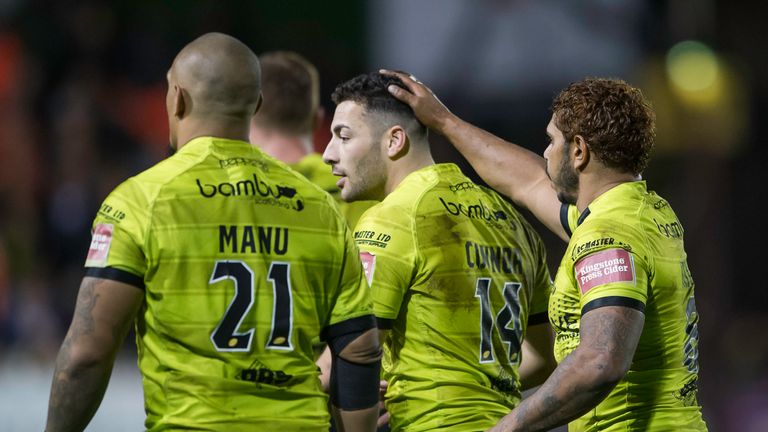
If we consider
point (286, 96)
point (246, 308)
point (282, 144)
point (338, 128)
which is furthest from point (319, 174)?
point (246, 308)

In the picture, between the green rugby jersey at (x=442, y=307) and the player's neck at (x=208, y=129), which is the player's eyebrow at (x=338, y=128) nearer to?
the green rugby jersey at (x=442, y=307)

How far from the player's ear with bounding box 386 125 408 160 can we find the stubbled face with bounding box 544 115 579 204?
72 centimetres

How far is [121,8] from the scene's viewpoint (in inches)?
479

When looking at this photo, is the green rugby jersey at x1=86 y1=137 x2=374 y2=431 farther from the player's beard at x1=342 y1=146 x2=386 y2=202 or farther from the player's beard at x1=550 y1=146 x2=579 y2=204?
the player's beard at x1=342 y1=146 x2=386 y2=202

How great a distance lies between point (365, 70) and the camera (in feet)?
39.0

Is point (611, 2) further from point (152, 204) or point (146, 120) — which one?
point (152, 204)

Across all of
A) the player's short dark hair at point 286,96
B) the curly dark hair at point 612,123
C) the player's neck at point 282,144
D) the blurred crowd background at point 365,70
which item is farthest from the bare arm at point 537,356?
the blurred crowd background at point 365,70

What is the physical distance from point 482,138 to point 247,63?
167 cm

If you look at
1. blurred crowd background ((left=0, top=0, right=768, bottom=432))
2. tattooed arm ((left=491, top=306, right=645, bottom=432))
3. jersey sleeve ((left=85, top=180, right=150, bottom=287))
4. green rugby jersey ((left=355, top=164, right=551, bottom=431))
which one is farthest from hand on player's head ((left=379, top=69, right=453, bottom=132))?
blurred crowd background ((left=0, top=0, right=768, bottom=432))

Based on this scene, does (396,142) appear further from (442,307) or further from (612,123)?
(612,123)

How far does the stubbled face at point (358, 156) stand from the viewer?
198 inches

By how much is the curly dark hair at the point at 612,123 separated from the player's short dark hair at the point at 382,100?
2.86 ft

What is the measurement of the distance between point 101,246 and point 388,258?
4.02 ft

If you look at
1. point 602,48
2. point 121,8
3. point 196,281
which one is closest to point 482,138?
point 196,281
